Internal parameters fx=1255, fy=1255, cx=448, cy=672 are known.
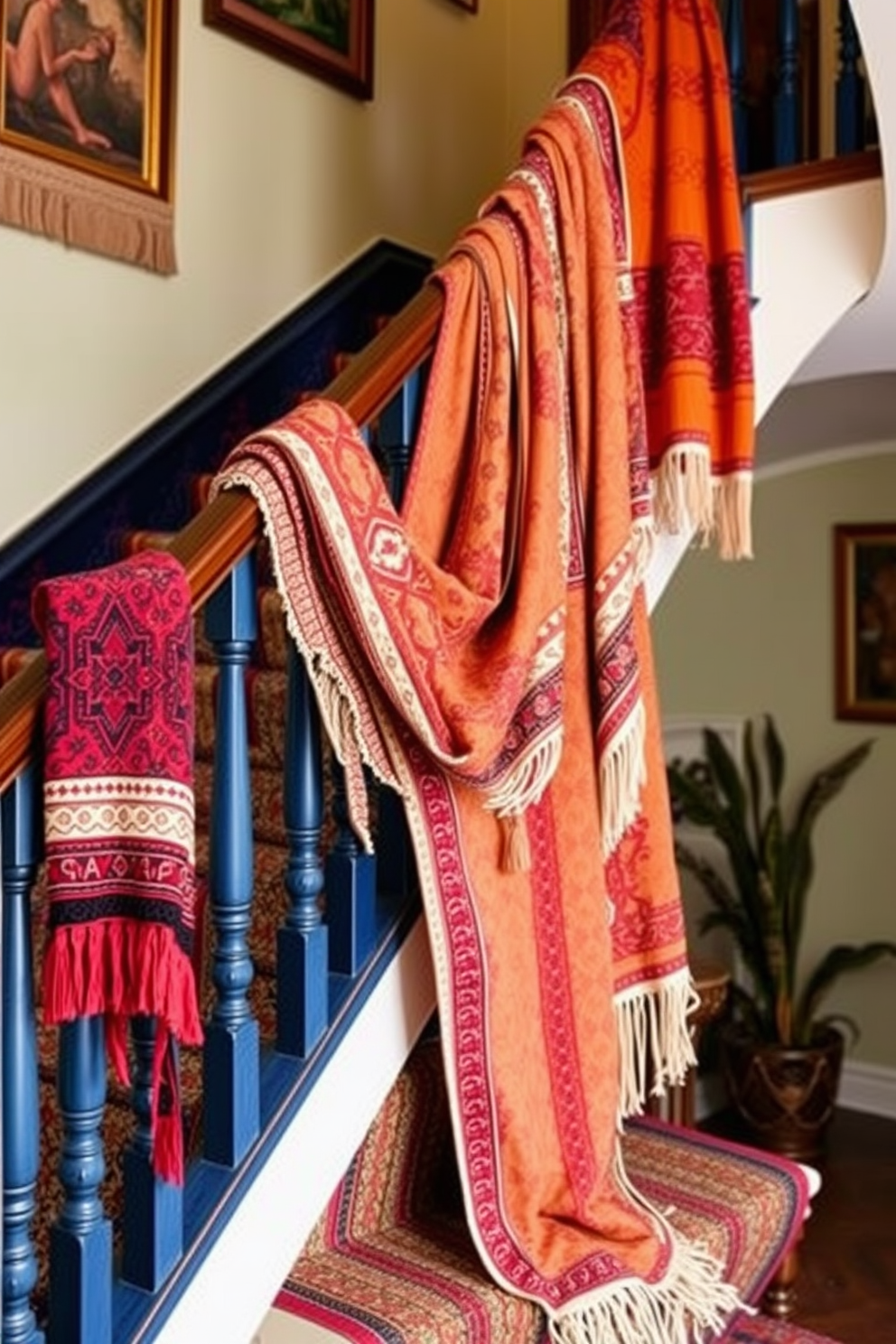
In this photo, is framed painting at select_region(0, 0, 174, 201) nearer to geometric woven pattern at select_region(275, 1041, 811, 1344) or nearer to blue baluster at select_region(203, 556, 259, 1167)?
blue baluster at select_region(203, 556, 259, 1167)

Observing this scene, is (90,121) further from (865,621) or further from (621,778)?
(865,621)

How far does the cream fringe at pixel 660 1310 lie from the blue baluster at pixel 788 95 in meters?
1.93

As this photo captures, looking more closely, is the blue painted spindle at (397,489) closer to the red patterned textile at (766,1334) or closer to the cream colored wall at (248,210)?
the red patterned textile at (766,1334)

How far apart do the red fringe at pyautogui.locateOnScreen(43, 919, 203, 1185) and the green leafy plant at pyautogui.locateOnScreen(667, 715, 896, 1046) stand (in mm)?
3136

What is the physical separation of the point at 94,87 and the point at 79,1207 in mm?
2299

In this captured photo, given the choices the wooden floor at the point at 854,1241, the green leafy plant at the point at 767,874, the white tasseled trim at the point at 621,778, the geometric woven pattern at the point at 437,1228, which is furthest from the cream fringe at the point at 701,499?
the green leafy plant at the point at 767,874

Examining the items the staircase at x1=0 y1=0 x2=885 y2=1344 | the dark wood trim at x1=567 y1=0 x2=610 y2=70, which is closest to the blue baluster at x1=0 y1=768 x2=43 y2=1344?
the staircase at x1=0 y1=0 x2=885 y2=1344

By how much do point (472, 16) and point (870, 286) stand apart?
196 centimetres

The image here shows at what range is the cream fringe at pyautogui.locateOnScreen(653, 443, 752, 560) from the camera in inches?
75.5

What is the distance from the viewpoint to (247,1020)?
4.48ft

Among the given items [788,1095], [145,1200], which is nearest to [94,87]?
[145,1200]

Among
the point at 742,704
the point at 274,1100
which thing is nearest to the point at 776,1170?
the point at 274,1100

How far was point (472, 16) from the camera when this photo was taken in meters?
3.66

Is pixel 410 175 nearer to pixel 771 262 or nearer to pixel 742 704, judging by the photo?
pixel 771 262
